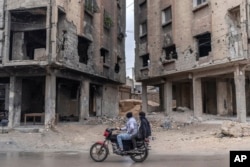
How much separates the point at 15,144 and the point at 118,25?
56.4ft

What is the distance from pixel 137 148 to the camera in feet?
35.6

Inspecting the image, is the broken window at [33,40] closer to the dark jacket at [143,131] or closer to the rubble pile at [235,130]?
the rubble pile at [235,130]

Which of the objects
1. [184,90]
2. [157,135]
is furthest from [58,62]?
[184,90]

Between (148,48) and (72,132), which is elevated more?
(148,48)

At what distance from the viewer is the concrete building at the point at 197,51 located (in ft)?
67.3

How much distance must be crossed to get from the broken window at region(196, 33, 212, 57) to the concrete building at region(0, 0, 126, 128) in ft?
25.6

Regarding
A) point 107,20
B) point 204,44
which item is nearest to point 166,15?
point 107,20

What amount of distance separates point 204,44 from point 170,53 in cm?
368

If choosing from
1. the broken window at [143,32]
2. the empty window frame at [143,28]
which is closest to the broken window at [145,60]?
the broken window at [143,32]

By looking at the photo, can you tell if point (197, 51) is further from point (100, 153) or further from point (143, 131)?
point (100, 153)

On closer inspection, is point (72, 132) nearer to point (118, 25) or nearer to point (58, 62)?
point (58, 62)

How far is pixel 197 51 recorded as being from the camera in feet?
77.3

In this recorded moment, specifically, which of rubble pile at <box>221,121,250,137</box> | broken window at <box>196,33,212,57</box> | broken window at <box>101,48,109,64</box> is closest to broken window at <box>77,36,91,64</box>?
broken window at <box>101,48,109,64</box>

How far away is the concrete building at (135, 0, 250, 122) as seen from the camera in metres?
20.5
